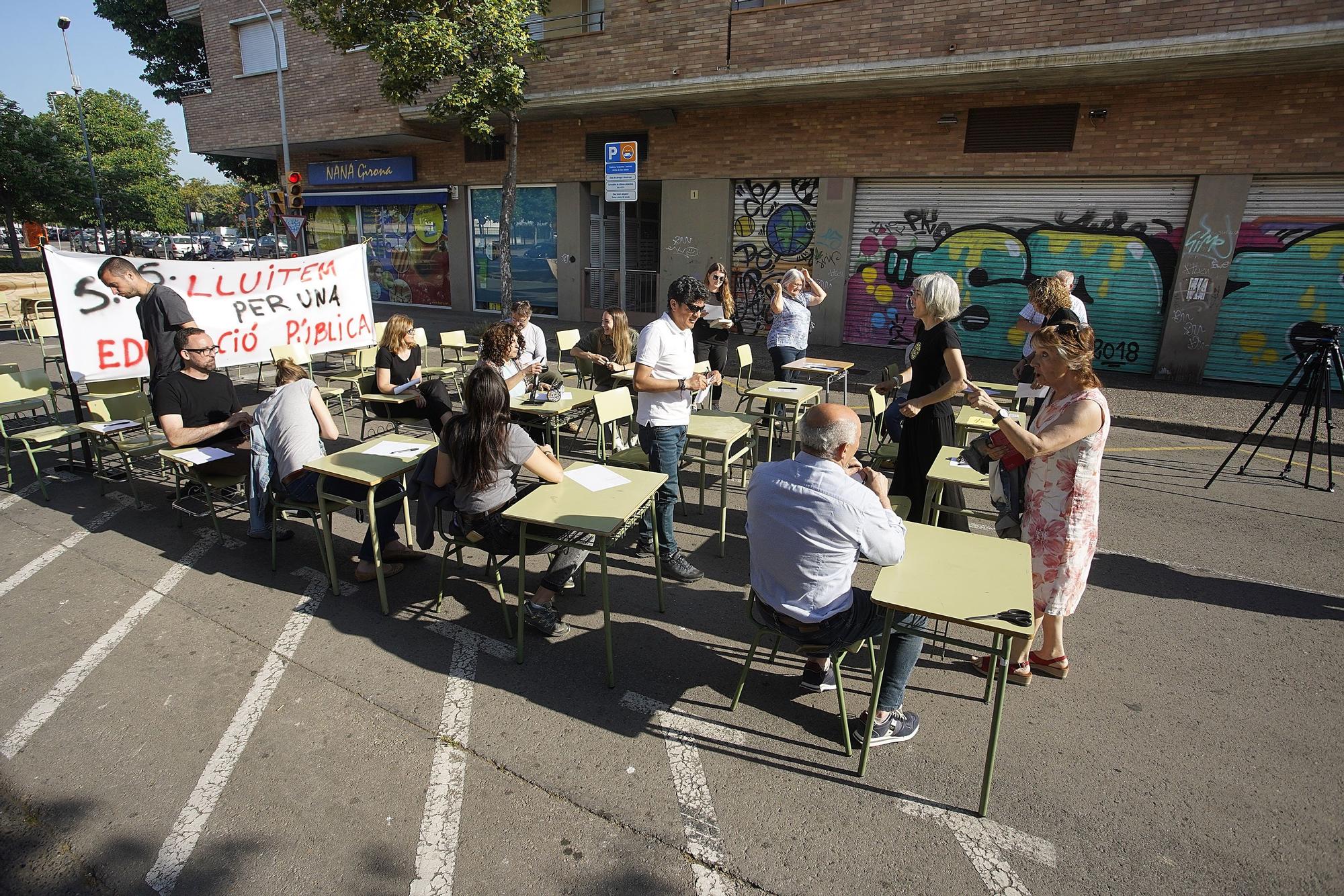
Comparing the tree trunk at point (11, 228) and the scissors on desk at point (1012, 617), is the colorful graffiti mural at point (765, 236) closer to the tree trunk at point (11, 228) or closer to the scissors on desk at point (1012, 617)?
the scissors on desk at point (1012, 617)

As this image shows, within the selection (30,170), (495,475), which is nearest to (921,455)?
(495,475)

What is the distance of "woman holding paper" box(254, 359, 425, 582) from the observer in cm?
474

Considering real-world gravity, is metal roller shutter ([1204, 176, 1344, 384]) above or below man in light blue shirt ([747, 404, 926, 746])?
above

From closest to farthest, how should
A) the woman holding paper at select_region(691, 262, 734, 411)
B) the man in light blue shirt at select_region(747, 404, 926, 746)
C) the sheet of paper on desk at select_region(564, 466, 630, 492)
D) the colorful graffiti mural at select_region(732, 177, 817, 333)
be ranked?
the man in light blue shirt at select_region(747, 404, 926, 746), the sheet of paper on desk at select_region(564, 466, 630, 492), the woman holding paper at select_region(691, 262, 734, 411), the colorful graffiti mural at select_region(732, 177, 817, 333)

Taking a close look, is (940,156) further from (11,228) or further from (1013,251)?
(11,228)

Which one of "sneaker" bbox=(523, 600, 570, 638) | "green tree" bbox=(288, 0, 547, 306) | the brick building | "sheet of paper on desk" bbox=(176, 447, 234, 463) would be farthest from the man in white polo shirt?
"green tree" bbox=(288, 0, 547, 306)

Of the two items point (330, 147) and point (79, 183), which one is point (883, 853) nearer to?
point (330, 147)

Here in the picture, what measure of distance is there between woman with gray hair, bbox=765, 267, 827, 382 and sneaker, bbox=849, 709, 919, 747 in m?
5.07

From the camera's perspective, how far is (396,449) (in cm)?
484

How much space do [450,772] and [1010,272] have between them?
42.3 feet

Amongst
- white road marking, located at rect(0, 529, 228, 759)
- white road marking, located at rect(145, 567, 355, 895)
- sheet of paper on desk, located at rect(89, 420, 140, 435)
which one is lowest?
white road marking, located at rect(0, 529, 228, 759)

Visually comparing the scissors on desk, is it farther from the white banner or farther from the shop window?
the shop window

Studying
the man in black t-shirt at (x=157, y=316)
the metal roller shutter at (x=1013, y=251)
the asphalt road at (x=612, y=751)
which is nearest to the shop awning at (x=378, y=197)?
the metal roller shutter at (x=1013, y=251)

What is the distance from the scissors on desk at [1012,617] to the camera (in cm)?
263
